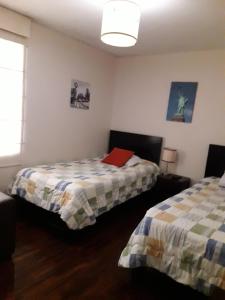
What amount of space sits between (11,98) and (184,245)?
8.21 feet

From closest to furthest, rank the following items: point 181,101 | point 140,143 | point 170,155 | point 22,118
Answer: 1. point 22,118
2. point 170,155
3. point 181,101
4. point 140,143

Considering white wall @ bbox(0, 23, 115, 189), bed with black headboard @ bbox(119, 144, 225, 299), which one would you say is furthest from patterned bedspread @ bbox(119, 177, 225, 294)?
white wall @ bbox(0, 23, 115, 189)

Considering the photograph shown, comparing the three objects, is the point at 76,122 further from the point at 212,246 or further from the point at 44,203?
the point at 212,246

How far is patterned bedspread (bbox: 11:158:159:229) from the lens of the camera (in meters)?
2.48

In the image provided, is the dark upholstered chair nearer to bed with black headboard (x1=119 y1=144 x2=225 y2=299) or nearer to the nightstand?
bed with black headboard (x1=119 y1=144 x2=225 y2=299)

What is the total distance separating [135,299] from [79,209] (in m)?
0.98

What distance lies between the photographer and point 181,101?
3.76 metres

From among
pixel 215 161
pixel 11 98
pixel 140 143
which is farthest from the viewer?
pixel 140 143

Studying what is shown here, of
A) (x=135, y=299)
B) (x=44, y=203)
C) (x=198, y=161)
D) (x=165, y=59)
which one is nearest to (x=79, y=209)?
(x=44, y=203)

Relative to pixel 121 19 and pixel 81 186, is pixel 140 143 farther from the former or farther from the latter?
pixel 121 19

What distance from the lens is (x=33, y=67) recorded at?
10.2 feet

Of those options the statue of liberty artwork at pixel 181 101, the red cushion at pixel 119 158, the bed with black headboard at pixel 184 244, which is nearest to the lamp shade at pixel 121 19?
the bed with black headboard at pixel 184 244

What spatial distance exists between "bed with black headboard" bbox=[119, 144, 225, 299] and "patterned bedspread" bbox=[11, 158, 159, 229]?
731 mm

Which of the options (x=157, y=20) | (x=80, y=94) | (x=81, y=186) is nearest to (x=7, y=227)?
(x=81, y=186)
